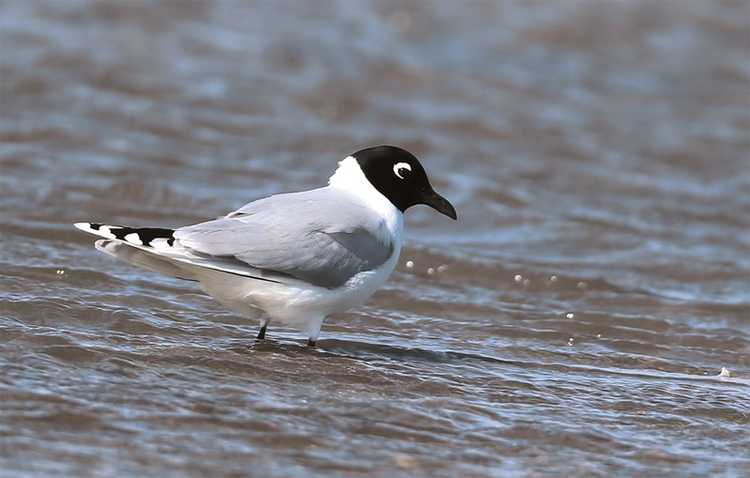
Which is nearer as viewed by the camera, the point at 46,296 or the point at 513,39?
the point at 46,296

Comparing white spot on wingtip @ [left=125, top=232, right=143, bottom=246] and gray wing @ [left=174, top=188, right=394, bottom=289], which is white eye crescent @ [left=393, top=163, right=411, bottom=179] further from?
white spot on wingtip @ [left=125, top=232, right=143, bottom=246]

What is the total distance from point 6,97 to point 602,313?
6451mm

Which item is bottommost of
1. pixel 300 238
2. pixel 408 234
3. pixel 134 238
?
pixel 134 238

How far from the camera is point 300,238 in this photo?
5.34 meters

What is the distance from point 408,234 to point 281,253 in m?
3.43

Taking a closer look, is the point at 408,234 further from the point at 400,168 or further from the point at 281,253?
the point at 281,253

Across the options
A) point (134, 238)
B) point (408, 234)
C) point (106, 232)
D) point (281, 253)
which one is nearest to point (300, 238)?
point (281, 253)

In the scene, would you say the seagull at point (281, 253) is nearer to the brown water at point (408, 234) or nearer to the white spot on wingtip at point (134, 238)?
the white spot on wingtip at point (134, 238)

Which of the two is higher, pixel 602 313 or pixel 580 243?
pixel 580 243

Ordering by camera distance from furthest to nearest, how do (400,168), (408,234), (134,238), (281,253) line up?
1. (408,234)
2. (400,168)
3. (281,253)
4. (134,238)

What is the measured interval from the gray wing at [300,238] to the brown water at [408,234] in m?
0.47

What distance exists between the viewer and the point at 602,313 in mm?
7090

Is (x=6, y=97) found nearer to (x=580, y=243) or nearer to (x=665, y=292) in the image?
(x=580, y=243)

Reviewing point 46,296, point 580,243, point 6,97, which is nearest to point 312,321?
point 46,296
